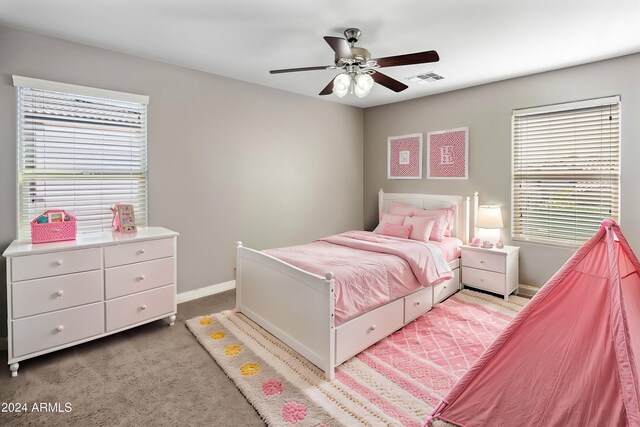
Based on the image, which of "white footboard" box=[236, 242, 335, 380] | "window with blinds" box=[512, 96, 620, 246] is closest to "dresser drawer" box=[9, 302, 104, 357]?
"white footboard" box=[236, 242, 335, 380]

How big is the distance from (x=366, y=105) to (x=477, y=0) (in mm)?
3113

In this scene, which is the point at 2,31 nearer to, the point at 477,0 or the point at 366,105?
the point at 477,0

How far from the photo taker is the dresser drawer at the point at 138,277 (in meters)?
2.73

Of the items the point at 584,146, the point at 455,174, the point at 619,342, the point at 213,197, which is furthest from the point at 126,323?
the point at 584,146

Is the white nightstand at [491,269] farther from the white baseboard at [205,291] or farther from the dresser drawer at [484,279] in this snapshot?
the white baseboard at [205,291]

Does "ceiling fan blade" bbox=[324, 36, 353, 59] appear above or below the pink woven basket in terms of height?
above

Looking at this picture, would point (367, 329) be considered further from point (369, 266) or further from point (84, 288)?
point (84, 288)

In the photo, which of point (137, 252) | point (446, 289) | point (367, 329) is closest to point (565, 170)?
point (446, 289)

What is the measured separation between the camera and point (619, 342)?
1.46 meters

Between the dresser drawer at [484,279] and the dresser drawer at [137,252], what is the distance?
325cm

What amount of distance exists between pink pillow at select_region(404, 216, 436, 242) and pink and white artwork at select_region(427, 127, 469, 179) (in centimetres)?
85

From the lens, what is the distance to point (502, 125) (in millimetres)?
4004

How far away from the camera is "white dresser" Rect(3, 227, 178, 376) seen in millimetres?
2344

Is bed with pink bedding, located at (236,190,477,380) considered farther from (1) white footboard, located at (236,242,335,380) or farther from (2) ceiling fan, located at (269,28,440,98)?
(2) ceiling fan, located at (269,28,440,98)
